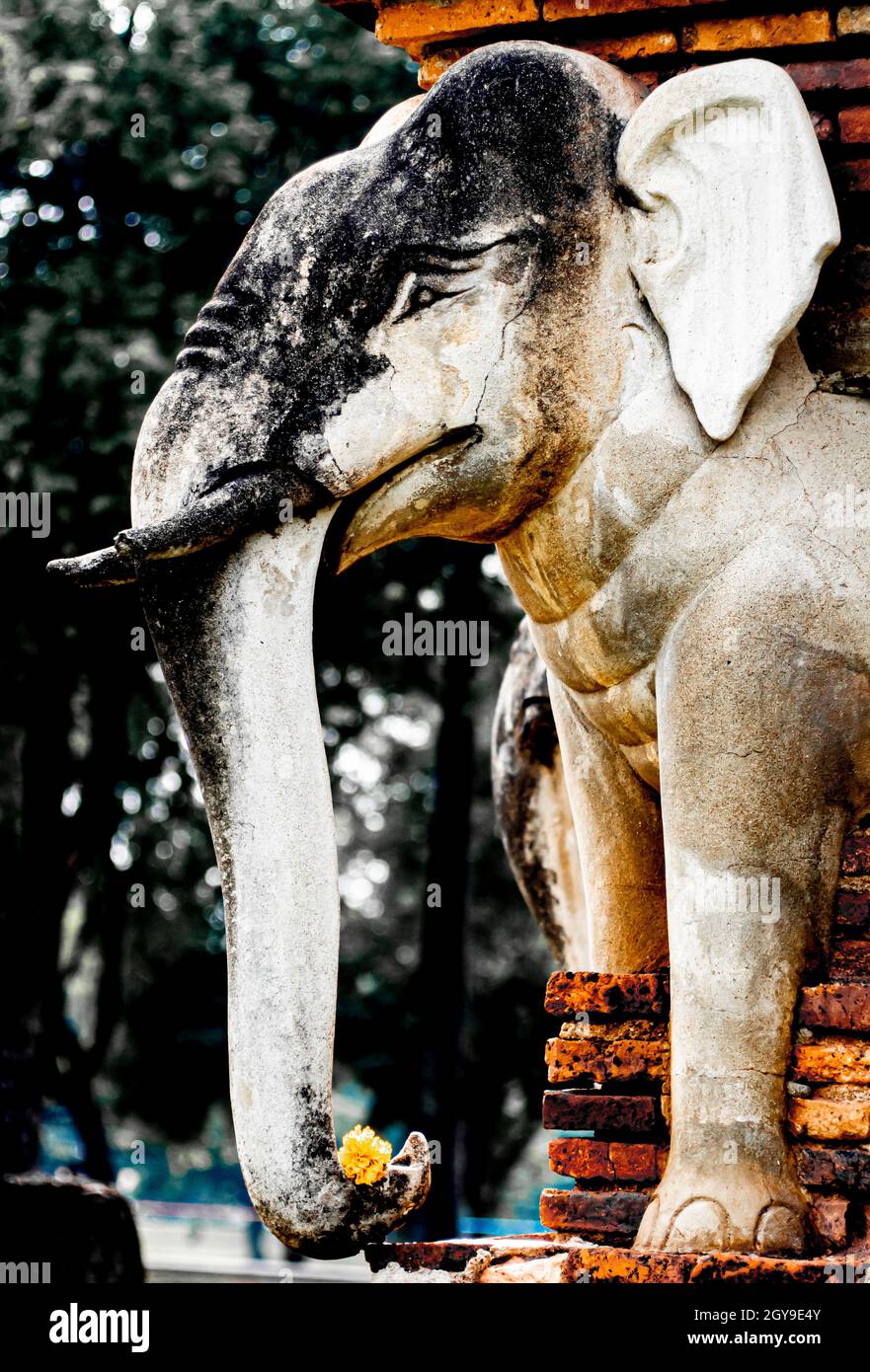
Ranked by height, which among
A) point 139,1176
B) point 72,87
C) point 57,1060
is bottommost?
point 139,1176

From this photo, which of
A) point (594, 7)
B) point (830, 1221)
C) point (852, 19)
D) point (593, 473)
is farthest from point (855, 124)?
point (830, 1221)

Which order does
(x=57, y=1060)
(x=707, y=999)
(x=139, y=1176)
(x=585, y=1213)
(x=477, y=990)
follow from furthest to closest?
1. (x=139, y=1176)
2. (x=477, y=990)
3. (x=57, y=1060)
4. (x=585, y=1213)
5. (x=707, y=999)

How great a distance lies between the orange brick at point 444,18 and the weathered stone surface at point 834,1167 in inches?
99.2

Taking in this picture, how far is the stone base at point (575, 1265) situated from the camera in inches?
143

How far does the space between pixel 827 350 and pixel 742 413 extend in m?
0.30

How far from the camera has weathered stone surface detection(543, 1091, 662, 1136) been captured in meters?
4.19

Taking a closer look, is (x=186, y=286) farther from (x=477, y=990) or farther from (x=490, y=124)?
(x=477, y=990)

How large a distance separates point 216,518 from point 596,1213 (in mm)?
1657

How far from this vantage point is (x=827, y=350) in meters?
4.10

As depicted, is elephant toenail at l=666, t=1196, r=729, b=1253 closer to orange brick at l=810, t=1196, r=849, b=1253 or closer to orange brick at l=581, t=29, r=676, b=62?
orange brick at l=810, t=1196, r=849, b=1253

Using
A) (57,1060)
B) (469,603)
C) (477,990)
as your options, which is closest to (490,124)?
(469,603)

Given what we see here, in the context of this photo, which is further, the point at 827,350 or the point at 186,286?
the point at 186,286

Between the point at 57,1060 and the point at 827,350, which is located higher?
the point at 827,350

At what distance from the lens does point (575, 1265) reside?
3.82m
